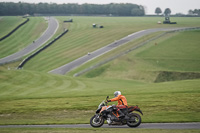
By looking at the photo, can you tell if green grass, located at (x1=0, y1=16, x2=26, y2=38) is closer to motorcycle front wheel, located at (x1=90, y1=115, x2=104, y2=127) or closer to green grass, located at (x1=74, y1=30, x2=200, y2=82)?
green grass, located at (x1=74, y1=30, x2=200, y2=82)

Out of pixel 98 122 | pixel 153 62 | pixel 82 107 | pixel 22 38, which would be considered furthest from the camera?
pixel 22 38

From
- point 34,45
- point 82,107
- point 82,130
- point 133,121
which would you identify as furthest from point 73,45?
point 133,121

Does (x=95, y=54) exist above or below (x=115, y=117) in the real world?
below

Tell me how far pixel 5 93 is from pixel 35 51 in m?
63.0

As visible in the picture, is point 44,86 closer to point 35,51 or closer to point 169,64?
point 169,64

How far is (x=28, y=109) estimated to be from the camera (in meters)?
24.3

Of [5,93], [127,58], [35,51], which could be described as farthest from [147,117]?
[35,51]

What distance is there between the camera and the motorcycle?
1753cm

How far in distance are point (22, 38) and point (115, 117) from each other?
103006 mm

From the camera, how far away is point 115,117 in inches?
704

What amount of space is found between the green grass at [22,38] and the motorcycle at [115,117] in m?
82.6

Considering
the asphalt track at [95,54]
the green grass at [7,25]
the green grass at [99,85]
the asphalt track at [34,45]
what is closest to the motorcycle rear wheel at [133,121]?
the green grass at [99,85]

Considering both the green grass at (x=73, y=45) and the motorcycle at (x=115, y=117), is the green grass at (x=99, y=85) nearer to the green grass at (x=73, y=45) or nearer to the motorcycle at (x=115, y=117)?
the green grass at (x=73, y=45)

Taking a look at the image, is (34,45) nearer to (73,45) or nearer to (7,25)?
(73,45)
